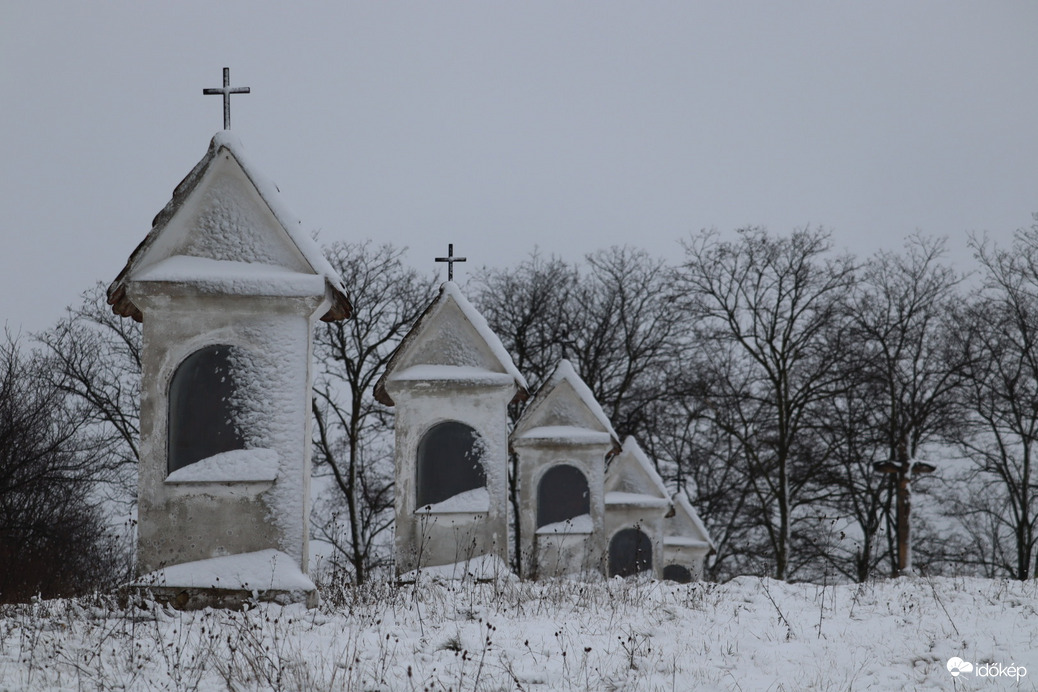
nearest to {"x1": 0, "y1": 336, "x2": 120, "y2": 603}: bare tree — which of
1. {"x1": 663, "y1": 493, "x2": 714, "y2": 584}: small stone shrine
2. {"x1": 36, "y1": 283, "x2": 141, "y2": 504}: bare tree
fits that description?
{"x1": 36, "y1": 283, "x2": 141, "y2": 504}: bare tree

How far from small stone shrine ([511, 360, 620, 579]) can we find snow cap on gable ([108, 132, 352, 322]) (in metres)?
8.15

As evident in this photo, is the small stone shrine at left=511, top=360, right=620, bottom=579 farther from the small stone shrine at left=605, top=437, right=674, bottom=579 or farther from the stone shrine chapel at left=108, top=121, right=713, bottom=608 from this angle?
the stone shrine chapel at left=108, top=121, right=713, bottom=608

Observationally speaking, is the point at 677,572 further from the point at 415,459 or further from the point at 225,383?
the point at 225,383

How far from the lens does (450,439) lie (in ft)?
48.5

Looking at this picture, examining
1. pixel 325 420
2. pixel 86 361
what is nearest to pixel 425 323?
pixel 325 420

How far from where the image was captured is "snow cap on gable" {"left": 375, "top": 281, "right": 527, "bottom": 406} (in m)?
14.8

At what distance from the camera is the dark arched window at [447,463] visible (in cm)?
1473

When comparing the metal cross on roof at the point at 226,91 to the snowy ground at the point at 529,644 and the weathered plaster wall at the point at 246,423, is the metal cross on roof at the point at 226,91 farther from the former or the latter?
the snowy ground at the point at 529,644

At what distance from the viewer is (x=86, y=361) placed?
2580 centimetres

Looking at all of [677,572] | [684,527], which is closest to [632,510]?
[684,527]

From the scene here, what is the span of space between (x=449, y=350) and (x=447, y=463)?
A: 5.27 feet

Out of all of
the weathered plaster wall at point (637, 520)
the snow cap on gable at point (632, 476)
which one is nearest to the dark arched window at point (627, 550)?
the weathered plaster wall at point (637, 520)

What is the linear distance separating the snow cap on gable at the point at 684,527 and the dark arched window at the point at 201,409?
17330mm

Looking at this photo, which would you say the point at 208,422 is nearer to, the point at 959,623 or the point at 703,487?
the point at 959,623
